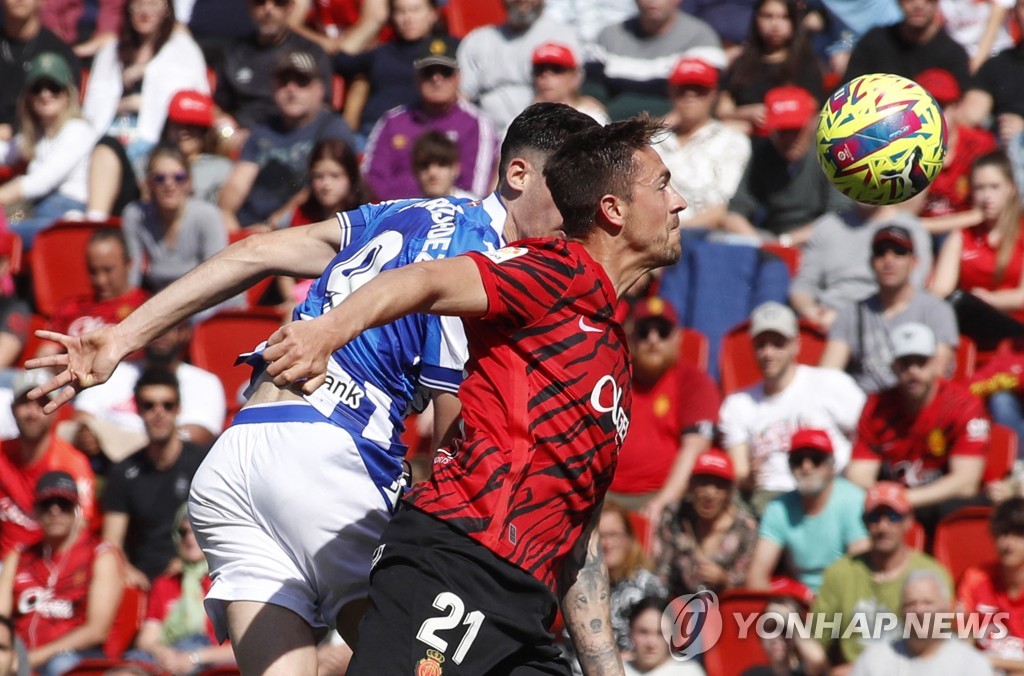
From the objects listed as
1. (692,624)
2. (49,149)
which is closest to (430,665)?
(692,624)

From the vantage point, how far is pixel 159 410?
910cm

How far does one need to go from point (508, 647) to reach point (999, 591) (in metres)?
4.63

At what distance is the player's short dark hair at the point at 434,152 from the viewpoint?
10180 mm

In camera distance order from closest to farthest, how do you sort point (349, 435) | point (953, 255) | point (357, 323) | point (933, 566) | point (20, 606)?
1. point (357, 323)
2. point (349, 435)
3. point (933, 566)
4. point (20, 606)
5. point (953, 255)

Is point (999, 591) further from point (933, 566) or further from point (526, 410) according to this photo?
point (526, 410)

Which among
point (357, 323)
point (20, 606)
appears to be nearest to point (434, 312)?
point (357, 323)

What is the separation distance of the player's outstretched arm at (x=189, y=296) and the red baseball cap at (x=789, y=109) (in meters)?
6.01

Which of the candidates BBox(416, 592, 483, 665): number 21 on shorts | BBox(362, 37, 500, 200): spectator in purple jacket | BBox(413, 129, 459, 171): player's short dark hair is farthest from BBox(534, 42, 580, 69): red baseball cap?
BBox(416, 592, 483, 665): number 21 on shorts

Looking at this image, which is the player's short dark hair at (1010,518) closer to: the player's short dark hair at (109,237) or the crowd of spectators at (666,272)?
the crowd of spectators at (666,272)

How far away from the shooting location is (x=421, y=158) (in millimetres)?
10188

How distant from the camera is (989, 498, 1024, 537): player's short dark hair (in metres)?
7.96

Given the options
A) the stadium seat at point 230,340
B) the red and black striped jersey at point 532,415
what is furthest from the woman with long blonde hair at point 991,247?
the red and black striped jersey at point 532,415

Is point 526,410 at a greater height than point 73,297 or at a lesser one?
greater

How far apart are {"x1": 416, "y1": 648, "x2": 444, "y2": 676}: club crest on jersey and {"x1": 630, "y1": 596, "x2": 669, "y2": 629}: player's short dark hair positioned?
12.9 ft
